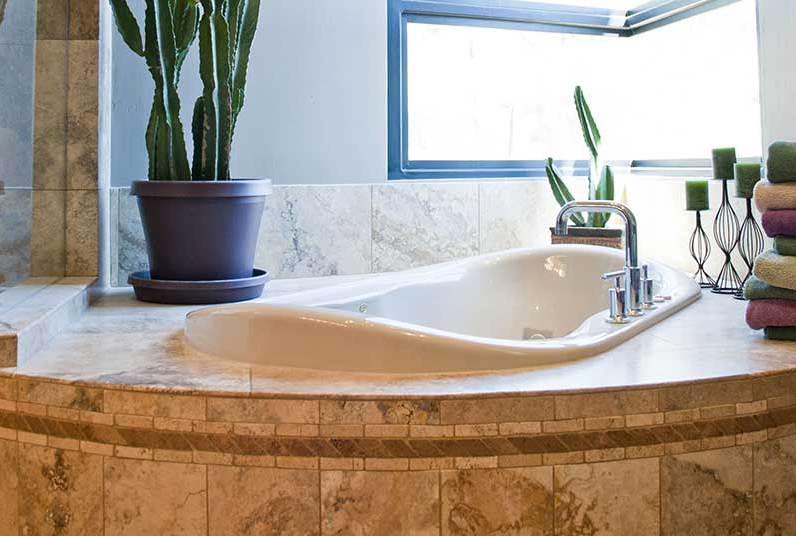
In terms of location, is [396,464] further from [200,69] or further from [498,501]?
[200,69]

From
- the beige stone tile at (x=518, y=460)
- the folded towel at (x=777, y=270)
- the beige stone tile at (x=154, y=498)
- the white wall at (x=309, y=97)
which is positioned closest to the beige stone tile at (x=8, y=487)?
the beige stone tile at (x=154, y=498)

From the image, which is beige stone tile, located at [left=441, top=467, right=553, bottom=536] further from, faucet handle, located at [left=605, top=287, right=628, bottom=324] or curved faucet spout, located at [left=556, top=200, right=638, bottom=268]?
curved faucet spout, located at [left=556, top=200, right=638, bottom=268]

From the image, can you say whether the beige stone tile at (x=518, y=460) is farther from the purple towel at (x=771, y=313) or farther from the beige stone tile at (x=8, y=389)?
the beige stone tile at (x=8, y=389)

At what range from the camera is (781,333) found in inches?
75.2

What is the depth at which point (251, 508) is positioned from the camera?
1469 millimetres

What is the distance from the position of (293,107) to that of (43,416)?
6.12 ft

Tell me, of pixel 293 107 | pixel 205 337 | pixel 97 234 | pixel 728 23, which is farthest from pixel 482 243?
pixel 205 337

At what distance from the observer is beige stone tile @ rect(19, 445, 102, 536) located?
1.54 metres

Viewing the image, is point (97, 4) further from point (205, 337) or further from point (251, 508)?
point (251, 508)

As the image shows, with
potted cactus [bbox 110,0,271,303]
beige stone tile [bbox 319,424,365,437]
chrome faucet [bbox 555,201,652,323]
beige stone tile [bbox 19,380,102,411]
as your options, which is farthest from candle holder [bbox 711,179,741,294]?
beige stone tile [bbox 19,380,102,411]

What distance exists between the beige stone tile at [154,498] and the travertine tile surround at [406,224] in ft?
5.09

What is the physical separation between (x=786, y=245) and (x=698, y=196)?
1.07 meters

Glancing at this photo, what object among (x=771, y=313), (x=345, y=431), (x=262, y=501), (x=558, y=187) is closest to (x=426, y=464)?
(x=345, y=431)

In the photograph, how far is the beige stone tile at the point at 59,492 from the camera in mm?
1544
